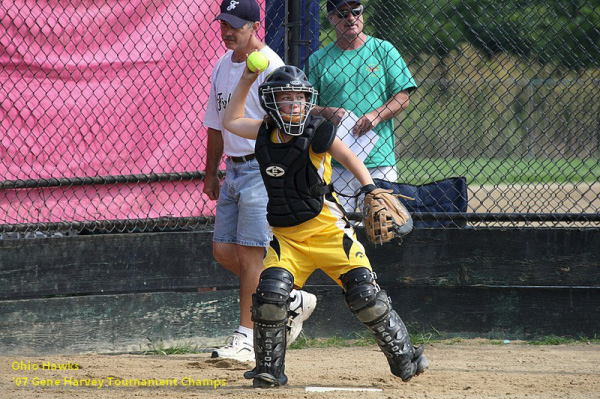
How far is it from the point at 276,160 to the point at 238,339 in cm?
136

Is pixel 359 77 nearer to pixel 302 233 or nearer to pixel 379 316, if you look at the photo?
pixel 302 233

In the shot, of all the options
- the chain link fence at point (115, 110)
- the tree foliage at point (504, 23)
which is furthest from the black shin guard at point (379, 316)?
the tree foliage at point (504, 23)

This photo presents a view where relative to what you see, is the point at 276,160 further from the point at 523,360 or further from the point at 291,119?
the point at 523,360

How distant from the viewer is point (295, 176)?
4117 mm

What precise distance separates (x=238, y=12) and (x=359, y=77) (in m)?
1.26

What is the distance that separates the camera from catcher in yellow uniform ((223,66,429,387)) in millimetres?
4031

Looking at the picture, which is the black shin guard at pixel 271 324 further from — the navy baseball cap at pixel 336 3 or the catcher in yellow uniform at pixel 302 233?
the navy baseball cap at pixel 336 3

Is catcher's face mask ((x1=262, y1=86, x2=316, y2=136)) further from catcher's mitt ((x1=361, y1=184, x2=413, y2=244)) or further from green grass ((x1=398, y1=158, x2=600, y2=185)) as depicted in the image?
green grass ((x1=398, y1=158, x2=600, y2=185))

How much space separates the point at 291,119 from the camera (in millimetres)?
4066

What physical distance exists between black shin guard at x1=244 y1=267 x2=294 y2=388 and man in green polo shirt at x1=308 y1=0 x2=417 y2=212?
1876mm

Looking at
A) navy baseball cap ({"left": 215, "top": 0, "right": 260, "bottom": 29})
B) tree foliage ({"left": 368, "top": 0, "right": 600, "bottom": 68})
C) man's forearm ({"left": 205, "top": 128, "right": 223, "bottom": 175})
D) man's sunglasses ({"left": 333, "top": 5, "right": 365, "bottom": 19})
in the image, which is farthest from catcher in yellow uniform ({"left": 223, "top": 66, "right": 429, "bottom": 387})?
tree foliage ({"left": 368, "top": 0, "right": 600, "bottom": 68})

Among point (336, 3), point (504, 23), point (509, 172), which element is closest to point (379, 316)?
point (336, 3)

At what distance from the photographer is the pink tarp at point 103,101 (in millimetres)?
5406

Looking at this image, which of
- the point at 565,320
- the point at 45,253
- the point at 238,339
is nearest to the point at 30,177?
the point at 45,253
